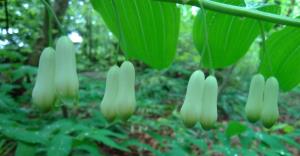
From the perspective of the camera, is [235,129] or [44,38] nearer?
[235,129]

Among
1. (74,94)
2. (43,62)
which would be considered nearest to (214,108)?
(74,94)

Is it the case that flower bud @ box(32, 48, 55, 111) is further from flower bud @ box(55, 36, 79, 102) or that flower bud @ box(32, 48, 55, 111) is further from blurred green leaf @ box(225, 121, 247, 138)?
blurred green leaf @ box(225, 121, 247, 138)

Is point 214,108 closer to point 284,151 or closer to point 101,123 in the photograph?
point 284,151

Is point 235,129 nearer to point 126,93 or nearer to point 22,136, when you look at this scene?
point 22,136

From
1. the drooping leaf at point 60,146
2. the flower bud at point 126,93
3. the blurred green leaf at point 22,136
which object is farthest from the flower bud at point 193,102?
the blurred green leaf at point 22,136

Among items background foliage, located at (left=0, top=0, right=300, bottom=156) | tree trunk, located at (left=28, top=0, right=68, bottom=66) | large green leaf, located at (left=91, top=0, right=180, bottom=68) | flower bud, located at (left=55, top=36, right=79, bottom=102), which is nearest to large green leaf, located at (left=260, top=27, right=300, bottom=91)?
background foliage, located at (left=0, top=0, right=300, bottom=156)

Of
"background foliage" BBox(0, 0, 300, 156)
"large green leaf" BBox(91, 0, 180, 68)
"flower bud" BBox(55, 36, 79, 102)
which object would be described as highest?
"large green leaf" BBox(91, 0, 180, 68)

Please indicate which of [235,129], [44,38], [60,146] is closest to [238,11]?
[60,146]

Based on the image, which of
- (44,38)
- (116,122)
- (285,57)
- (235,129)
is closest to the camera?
(285,57)
